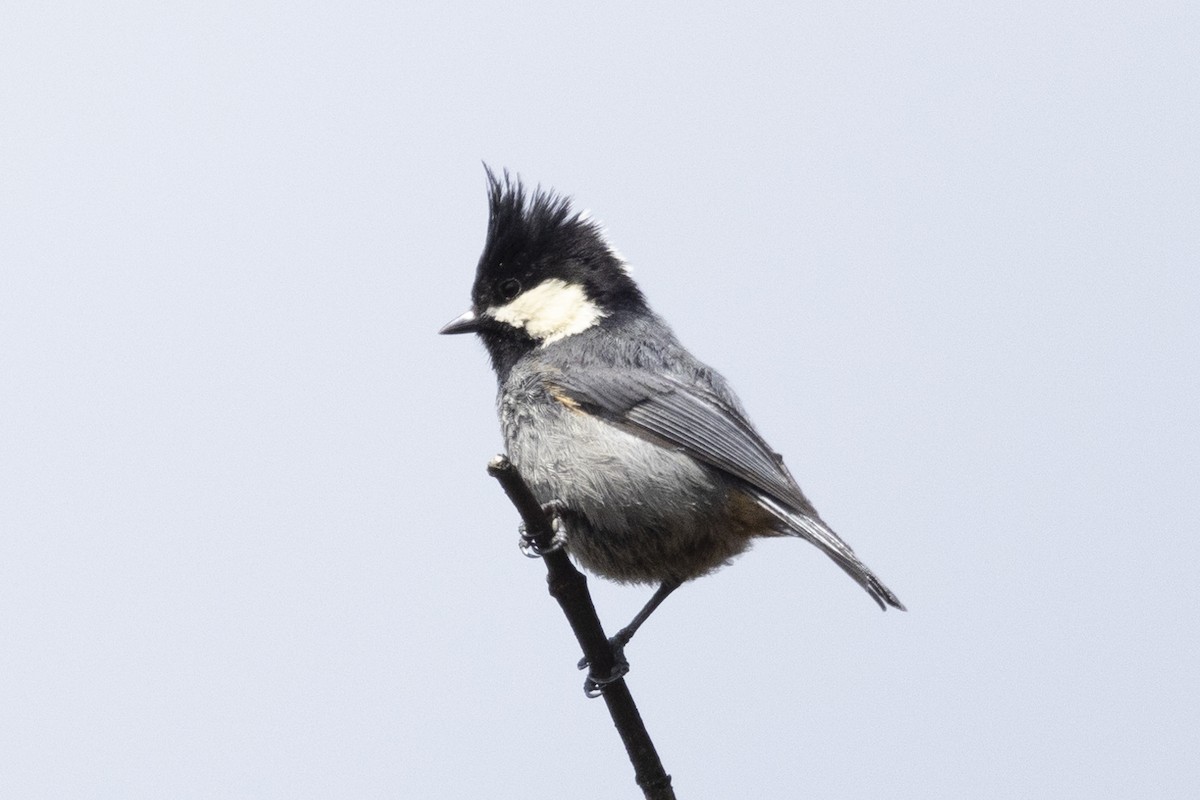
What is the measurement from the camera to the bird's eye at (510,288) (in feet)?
16.4

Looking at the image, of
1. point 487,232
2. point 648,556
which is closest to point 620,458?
point 648,556

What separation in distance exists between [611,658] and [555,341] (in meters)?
1.45

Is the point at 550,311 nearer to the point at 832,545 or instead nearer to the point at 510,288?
the point at 510,288

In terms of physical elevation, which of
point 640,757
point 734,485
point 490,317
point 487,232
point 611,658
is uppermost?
point 487,232

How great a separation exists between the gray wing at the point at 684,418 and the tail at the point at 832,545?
0.05 m

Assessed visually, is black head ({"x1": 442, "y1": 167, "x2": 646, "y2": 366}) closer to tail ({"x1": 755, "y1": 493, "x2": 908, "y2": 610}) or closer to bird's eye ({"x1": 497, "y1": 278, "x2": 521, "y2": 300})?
bird's eye ({"x1": 497, "y1": 278, "x2": 521, "y2": 300})

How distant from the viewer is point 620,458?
4.17 m

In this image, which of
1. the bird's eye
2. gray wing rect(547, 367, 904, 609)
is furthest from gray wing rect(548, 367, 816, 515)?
the bird's eye

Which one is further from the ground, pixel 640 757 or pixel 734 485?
pixel 734 485

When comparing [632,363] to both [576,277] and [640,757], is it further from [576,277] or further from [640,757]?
[640,757]

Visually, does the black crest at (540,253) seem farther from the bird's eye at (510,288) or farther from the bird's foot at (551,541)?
the bird's foot at (551,541)

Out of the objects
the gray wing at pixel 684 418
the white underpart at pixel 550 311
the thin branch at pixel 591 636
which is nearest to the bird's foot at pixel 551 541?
the thin branch at pixel 591 636

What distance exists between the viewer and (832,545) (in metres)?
3.87

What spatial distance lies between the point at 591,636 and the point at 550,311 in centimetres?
163
